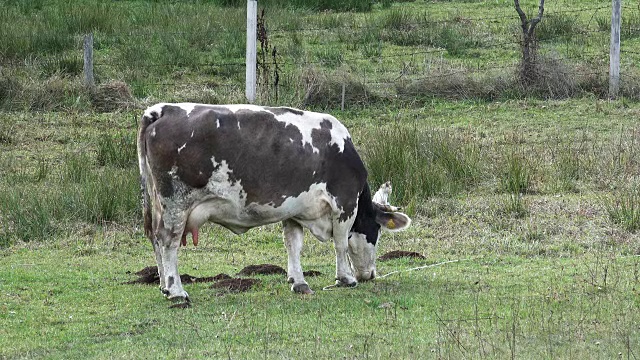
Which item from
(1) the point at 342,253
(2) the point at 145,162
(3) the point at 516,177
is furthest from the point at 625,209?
(2) the point at 145,162

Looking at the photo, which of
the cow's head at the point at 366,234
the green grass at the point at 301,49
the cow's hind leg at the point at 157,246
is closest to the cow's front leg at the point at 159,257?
the cow's hind leg at the point at 157,246

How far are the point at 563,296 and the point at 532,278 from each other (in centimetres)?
88

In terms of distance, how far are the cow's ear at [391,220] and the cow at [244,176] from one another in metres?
0.39

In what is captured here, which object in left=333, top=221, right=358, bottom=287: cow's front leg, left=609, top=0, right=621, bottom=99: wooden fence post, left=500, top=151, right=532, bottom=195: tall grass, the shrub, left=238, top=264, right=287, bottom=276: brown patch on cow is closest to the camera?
left=333, top=221, right=358, bottom=287: cow's front leg

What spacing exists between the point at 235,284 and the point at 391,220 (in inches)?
64.9

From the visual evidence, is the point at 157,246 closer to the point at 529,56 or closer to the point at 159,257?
the point at 159,257

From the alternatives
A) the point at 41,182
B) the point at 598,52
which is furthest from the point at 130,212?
the point at 598,52

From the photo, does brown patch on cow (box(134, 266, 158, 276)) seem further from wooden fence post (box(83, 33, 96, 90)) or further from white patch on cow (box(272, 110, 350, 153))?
wooden fence post (box(83, 33, 96, 90))

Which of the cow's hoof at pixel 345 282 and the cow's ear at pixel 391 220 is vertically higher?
the cow's ear at pixel 391 220

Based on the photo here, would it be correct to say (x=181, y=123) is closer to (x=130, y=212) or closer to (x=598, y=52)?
(x=130, y=212)

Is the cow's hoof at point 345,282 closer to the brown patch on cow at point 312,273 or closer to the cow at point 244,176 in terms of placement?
the cow at point 244,176

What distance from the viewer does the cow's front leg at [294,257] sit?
10773 mm

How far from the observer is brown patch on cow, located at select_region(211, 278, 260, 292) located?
10782mm

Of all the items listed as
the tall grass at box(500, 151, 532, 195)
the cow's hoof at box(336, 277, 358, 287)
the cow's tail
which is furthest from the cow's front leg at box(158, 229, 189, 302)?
the tall grass at box(500, 151, 532, 195)
